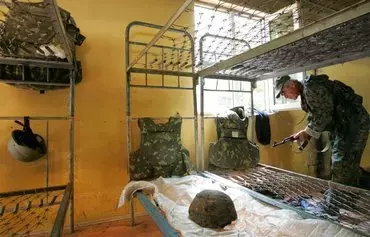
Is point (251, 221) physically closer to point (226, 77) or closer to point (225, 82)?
point (226, 77)

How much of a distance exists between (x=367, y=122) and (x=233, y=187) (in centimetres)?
116

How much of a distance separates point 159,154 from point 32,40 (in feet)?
4.25

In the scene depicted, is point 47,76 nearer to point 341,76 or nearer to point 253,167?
point 253,167

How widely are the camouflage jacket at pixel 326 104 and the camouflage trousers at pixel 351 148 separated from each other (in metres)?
0.06

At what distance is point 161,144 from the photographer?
215 cm

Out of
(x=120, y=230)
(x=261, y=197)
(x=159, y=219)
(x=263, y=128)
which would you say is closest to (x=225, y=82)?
(x=263, y=128)

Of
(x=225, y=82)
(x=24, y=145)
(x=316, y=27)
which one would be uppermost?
(x=225, y=82)

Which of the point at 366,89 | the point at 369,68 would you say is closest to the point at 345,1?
the point at 369,68

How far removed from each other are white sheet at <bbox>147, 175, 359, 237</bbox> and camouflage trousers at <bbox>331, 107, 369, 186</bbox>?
0.88 meters

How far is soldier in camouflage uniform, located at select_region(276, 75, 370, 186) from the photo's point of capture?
67.1 inches

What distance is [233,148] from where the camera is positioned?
2.21 metres

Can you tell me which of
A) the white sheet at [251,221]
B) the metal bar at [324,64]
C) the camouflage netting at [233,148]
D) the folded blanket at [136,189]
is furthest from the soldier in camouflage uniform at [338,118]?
the folded blanket at [136,189]

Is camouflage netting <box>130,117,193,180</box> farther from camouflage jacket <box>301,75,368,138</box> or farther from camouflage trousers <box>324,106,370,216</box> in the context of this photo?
camouflage trousers <box>324,106,370,216</box>

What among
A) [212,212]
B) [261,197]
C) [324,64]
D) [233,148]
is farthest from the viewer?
[233,148]
